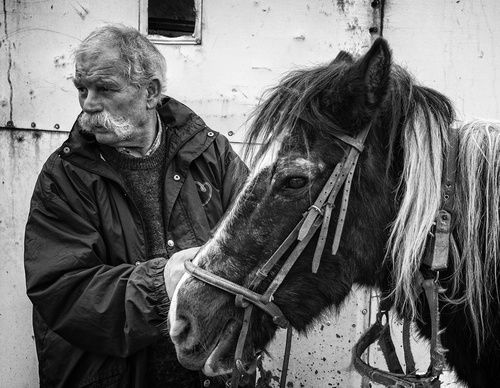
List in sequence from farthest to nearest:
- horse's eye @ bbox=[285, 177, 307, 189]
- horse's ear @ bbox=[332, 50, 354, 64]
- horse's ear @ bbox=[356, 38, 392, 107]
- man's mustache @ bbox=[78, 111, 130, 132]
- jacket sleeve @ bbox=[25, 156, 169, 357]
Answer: man's mustache @ bbox=[78, 111, 130, 132] < jacket sleeve @ bbox=[25, 156, 169, 357] < horse's ear @ bbox=[332, 50, 354, 64] < horse's eye @ bbox=[285, 177, 307, 189] < horse's ear @ bbox=[356, 38, 392, 107]

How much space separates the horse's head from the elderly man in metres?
0.41

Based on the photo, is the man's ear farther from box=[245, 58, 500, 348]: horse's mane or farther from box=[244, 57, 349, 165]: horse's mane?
box=[245, 58, 500, 348]: horse's mane

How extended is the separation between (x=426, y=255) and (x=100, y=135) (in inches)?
68.5

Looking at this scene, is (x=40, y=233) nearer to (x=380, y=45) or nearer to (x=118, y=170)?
(x=118, y=170)

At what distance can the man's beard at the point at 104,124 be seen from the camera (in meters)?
3.07

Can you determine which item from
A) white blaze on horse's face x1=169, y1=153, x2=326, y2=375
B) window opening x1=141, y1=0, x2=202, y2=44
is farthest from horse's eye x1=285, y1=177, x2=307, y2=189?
window opening x1=141, y1=0, x2=202, y2=44

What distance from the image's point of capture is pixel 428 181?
2107mm

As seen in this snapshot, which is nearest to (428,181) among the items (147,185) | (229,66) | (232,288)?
(232,288)

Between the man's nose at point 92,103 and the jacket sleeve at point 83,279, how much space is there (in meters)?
0.36

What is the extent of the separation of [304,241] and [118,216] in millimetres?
1192

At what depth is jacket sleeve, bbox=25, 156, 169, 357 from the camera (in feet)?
8.70

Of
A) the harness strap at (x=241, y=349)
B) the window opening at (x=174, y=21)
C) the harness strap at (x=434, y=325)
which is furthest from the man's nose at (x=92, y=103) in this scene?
the harness strap at (x=434, y=325)

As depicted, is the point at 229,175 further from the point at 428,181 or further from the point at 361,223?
the point at 428,181

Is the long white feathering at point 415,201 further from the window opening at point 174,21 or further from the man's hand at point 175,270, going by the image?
the window opening at point 174,21
